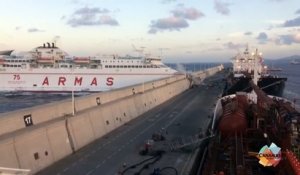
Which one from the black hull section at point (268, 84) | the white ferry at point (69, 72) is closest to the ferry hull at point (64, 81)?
the white ferry at point (69, 72)

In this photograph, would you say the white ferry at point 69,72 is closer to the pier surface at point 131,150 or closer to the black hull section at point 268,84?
the black hull section at point 268,84

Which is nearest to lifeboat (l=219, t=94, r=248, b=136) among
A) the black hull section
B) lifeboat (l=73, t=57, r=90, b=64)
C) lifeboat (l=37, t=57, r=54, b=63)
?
the black hull section

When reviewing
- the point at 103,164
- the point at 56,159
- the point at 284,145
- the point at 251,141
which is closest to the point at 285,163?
the point at 284,145

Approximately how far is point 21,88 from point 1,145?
11563cm

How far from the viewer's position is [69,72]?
136 m

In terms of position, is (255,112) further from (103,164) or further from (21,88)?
(21,88)

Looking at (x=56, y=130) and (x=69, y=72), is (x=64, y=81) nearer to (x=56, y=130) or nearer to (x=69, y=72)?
(x=69, y=72)

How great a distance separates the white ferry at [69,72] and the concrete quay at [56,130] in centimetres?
9038

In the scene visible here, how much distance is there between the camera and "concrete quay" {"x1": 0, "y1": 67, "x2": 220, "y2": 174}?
23.5 meters

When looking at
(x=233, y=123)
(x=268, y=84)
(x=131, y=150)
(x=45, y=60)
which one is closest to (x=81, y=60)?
(x=45, y=60)

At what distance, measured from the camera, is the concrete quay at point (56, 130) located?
77.0 feet

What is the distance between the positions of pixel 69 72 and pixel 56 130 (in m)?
110

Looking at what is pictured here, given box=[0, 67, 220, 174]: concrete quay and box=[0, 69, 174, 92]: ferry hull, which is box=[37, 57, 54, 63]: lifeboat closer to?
box=[0, 69, 174, 92]: ferry hull

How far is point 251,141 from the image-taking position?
98.8 ft
